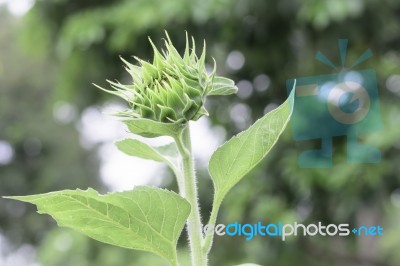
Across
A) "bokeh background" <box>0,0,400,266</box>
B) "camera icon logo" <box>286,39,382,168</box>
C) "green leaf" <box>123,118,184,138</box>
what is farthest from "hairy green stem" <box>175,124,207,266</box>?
"bokeh background" <box>0,0,400,266</box>

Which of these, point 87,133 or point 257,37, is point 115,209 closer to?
point 257,37

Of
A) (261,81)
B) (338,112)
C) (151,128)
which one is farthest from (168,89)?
(261,81)

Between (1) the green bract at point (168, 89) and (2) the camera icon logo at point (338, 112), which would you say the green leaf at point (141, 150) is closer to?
(1) the green bract at point (168, 89)

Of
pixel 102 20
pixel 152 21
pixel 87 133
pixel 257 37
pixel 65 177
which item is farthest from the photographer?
pixel 87 133

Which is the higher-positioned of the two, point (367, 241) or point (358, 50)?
point (358, 50)

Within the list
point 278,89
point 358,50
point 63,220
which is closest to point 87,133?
point 278,89

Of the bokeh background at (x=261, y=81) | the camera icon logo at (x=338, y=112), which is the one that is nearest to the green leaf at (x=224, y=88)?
the camera icon logo at (x=338, y=112)

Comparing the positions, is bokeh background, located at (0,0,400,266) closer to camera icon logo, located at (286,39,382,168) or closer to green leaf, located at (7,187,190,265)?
camera icon logo, located at (286,39,382,168)
